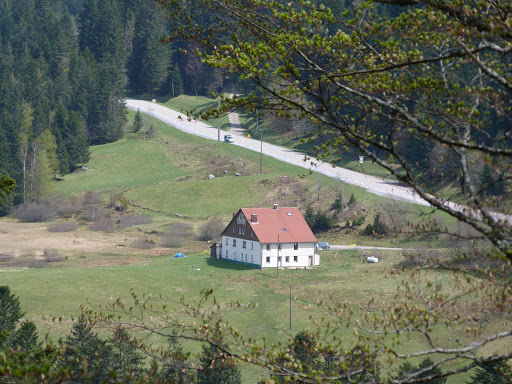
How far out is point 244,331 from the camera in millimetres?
41969

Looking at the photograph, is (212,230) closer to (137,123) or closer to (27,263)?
(27,263)

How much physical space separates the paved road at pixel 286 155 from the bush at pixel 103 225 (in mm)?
16293

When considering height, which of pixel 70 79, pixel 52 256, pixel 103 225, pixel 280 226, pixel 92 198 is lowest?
pixel 52 256

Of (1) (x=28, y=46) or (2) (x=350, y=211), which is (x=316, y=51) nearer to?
(2) (x=350, y=211)

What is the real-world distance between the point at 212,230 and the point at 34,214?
27.3 m

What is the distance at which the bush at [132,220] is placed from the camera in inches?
3214

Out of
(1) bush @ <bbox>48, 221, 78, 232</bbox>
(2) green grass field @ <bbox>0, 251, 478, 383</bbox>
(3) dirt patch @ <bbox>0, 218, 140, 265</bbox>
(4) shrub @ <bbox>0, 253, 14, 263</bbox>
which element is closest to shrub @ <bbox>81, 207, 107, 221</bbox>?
(1) bush @ <bbox>48, 221, 78, 232</bbox>

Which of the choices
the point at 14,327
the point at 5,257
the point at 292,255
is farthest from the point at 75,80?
the point at 14,327

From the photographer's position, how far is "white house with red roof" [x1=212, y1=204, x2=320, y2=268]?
64.9m

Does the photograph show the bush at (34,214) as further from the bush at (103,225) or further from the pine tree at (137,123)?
the pine tree at (137,123)

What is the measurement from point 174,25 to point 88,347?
19.2 meters

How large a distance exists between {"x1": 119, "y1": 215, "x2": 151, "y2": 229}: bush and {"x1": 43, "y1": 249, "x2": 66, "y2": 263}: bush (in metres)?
15.1

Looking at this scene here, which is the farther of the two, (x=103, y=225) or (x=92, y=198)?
(x=92, y=198)

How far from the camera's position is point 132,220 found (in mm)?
82688
